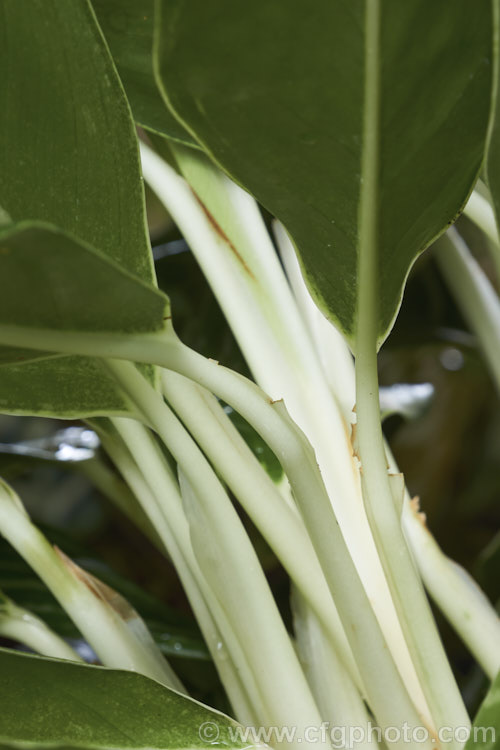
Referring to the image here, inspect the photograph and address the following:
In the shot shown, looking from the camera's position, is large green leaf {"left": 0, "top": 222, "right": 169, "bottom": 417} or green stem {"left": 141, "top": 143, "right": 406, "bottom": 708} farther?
green stem {"left": 141, "top": 143, "right": 406, "bottom": 708}

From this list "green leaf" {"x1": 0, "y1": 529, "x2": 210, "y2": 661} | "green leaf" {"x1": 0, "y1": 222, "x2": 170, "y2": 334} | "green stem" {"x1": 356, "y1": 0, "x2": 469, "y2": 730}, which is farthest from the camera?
"green leaf" {"x1": 0, "y1": 529, "x2": 210, "y2": 661}

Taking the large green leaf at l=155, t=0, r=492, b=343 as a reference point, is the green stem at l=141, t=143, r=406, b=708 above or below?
below

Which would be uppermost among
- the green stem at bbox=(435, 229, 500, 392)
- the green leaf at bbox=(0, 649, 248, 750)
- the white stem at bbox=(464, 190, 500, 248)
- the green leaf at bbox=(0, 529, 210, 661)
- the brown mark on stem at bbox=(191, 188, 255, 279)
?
the white stem at bbox=(464, 190, 500, 248)

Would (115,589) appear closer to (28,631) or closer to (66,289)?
(28,631)

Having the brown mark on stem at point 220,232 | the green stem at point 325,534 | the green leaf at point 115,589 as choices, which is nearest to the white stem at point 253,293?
the brown mark on stem at point 220,232

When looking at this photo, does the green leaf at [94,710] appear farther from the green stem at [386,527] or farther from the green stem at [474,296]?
the green stem at [474,296]

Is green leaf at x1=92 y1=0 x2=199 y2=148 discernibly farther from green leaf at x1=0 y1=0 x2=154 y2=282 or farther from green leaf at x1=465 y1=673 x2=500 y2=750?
green leaf at x1=465 y1=673 x2=500 y2=750

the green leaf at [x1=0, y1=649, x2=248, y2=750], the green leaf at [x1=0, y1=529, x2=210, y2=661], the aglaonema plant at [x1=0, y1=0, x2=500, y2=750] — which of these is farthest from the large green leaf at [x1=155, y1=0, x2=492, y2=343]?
the green leaf at [x1=0, y1=529, x2=210, y2=661]

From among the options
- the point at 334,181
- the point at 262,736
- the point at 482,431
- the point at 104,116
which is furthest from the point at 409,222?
the point at 482,431

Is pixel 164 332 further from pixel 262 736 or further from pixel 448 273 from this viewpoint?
pixel 448 273

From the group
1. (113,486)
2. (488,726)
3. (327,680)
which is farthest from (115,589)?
(488,726)
